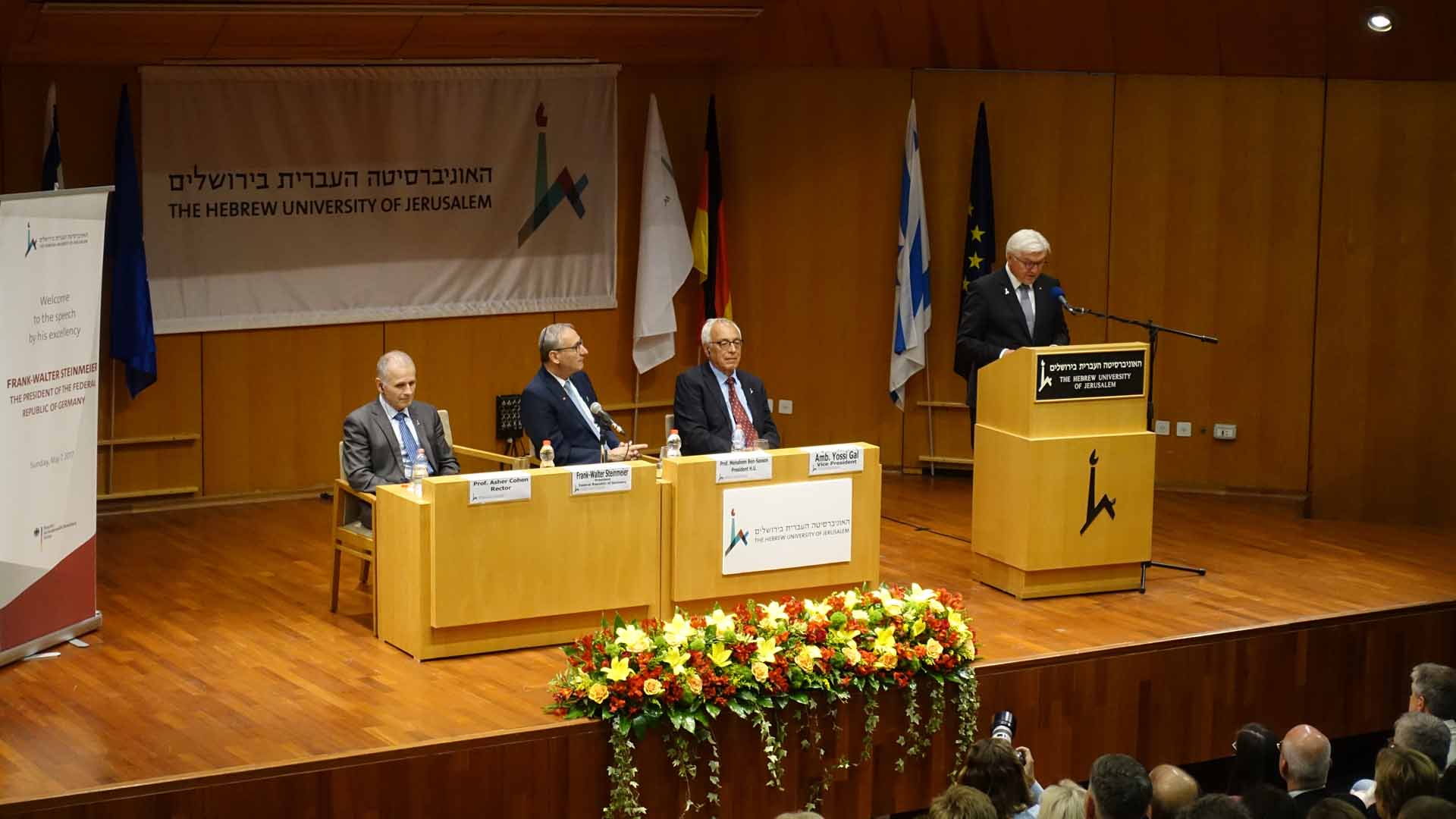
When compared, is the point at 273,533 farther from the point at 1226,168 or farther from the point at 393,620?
the point at 1226,168

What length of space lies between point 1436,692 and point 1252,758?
0.59 m

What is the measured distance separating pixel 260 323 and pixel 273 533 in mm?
1219

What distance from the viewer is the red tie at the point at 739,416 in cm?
781

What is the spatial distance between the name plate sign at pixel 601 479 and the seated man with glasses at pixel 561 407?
25.9 inches

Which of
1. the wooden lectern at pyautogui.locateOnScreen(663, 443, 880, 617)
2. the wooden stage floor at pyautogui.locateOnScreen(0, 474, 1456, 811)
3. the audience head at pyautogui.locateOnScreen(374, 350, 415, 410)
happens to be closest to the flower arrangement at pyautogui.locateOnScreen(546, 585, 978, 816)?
the wooden stage floor at pyautogui.locateOnScreen(0, 474, 1456, 811)

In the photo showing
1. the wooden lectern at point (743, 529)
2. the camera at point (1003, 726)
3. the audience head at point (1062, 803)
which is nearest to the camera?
the audience head at point (1062, 803)

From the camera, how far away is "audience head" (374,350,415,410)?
737 cm

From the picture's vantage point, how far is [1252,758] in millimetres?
5246

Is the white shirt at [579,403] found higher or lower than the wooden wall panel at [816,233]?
lower

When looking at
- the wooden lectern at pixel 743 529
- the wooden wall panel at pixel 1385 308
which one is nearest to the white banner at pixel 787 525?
the wooden lectern at pixel 743 529

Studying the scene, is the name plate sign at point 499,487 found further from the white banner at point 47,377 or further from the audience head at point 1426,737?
the audience head at point 1426,737

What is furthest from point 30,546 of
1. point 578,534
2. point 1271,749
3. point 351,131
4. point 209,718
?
point 1271,749

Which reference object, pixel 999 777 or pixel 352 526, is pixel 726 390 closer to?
pixel 352 526

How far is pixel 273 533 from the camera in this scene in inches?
347
